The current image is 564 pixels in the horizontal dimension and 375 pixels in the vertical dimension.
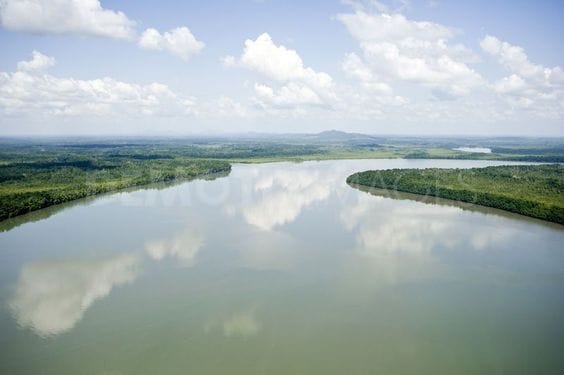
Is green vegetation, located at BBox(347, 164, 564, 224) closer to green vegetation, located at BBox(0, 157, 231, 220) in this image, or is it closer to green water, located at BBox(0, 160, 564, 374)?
green water, located at BBox(0, 160, 564, 374)

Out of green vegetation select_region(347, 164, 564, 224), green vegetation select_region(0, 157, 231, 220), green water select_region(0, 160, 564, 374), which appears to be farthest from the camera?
green vegetation select_region(0, 157, 231, 220)

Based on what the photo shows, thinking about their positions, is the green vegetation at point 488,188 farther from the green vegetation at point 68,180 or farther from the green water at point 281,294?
the green vegetation at point 68,180

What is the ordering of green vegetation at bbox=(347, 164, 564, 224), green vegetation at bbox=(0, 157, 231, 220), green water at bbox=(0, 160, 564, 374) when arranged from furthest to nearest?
1. green vegetation at bbox=(0, 157, 231, 220)
2. green vegetation at bbox=(347, 164, 564, 224)
3. green water at bbox=(0, 160, 564, 374)

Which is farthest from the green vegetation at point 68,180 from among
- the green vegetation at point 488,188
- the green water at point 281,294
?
the green vegetation at point 488,188

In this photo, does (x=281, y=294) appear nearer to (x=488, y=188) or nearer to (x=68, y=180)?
(x=488, y=188)

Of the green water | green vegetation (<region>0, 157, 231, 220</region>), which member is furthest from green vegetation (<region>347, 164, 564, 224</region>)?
green vegetation (<region>0, 157, 231, 220</region>)

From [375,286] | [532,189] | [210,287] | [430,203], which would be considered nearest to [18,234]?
[210,287]
